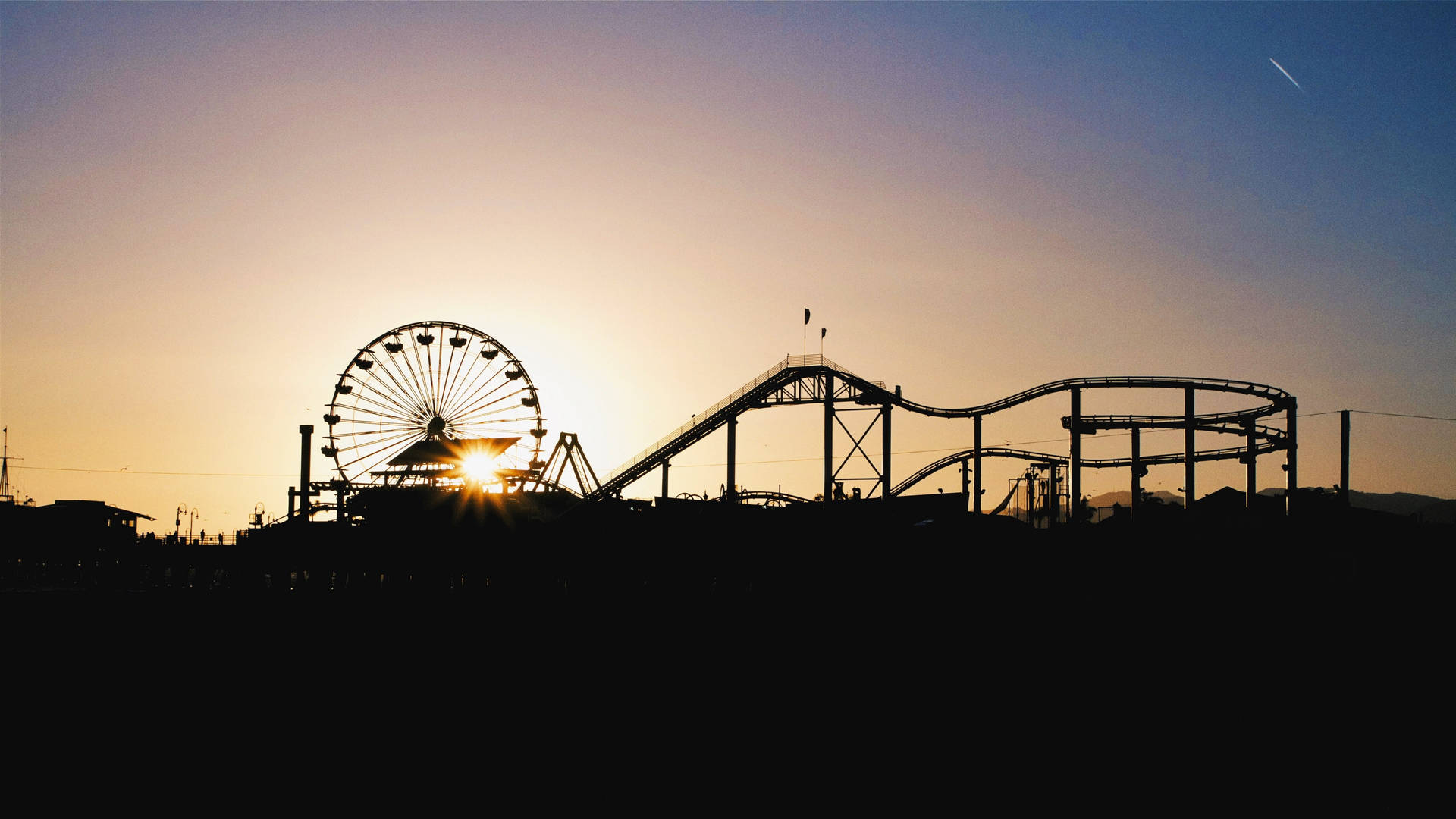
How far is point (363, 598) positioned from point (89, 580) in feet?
110

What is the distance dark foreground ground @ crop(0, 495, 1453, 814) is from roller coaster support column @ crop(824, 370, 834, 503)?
13497 mm

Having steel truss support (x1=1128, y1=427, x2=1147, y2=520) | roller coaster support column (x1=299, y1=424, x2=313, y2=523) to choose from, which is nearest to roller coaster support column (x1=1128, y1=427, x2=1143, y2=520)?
steel truss support (x1=1128, y1=427, x2=1147, y2=520)

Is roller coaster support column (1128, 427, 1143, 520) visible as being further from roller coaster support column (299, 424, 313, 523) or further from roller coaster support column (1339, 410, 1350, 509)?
roller coaster support column (299, 424, 313, 523)

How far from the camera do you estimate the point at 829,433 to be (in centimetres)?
6138

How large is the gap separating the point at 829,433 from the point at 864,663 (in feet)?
89.9

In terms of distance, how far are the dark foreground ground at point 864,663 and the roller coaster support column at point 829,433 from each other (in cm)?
1350

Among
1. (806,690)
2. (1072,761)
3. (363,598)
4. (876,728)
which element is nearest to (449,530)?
(363,598)

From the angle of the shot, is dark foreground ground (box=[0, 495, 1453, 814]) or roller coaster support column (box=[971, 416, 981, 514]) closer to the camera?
dark foreground ground (box=[0, 495, 1453, 814])

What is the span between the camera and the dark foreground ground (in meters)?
27.2

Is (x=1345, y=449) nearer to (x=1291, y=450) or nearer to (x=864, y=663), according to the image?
(x=1291, y=450)

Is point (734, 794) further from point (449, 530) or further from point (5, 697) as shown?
point (449, 530)

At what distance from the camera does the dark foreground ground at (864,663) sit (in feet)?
89.1

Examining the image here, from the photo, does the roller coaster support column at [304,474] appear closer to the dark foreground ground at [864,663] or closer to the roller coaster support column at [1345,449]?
the dark foreground ground at [864,663]

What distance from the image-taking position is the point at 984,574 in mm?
38562
